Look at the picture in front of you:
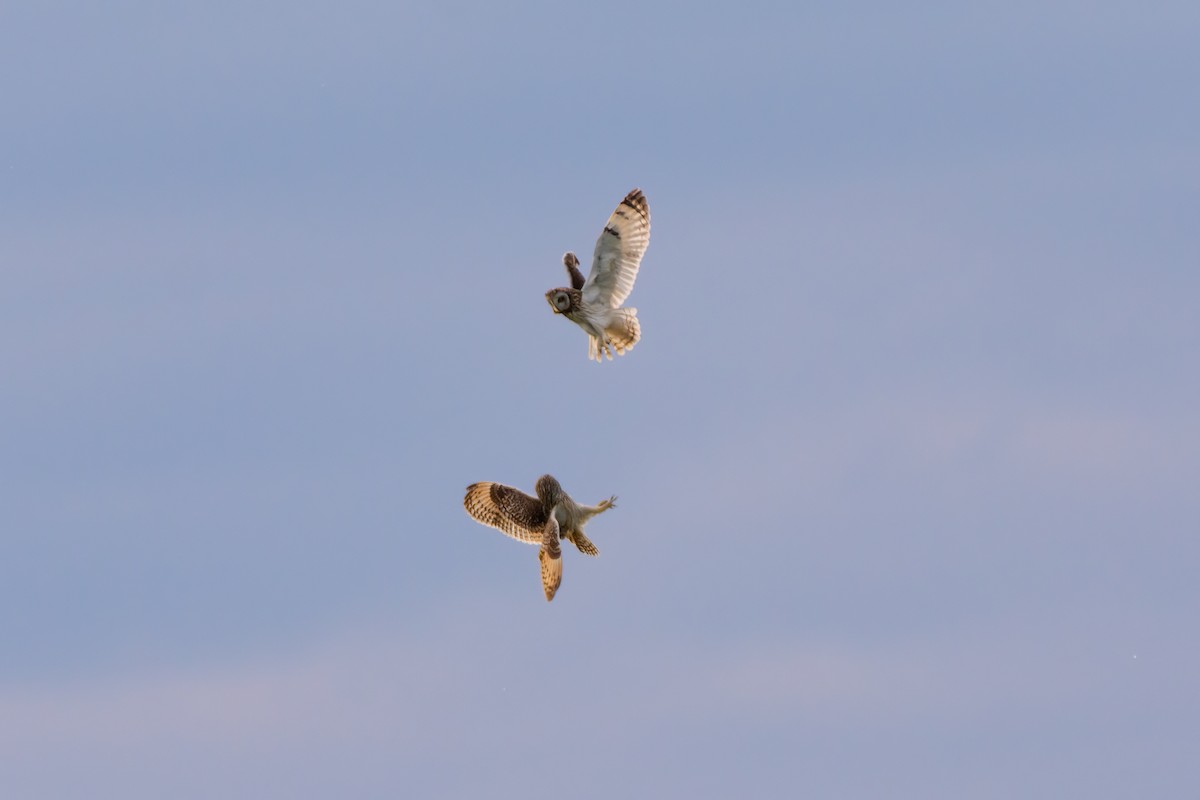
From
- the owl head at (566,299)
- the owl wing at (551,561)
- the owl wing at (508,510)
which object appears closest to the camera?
the owl wing at (551,561)

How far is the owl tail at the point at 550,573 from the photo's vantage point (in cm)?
4528

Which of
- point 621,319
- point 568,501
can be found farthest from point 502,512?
point 621,319

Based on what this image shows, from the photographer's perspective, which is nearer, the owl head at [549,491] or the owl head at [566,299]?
the owl head at [549,491]

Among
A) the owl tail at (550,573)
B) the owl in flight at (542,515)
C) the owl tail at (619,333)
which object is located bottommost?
the owl tail at (550,573)

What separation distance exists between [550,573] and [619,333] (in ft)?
33.8

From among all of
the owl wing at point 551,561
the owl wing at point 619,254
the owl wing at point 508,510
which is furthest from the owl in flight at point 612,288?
the owl wing at point 551,561

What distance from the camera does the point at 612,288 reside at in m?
54.1

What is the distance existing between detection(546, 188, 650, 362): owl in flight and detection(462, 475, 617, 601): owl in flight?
7693mm

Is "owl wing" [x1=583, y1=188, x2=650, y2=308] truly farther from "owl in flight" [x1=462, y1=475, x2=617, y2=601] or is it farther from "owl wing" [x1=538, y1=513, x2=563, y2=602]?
"owl wing" [x1=538, y1=513, x2=563, y2=602]

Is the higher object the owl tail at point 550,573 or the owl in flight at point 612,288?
the owl in flight at point 612,288

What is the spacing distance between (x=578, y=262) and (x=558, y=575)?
11836mm

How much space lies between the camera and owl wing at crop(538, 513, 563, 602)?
148 ft

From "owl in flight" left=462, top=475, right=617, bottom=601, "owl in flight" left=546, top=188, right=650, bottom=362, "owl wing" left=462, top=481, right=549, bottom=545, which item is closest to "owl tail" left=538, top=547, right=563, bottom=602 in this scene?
"owl in flight" left=462, top=475, right=617, bottom=601

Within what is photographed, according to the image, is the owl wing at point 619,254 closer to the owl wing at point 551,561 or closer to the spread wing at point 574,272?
the spread wing at point 574,272
